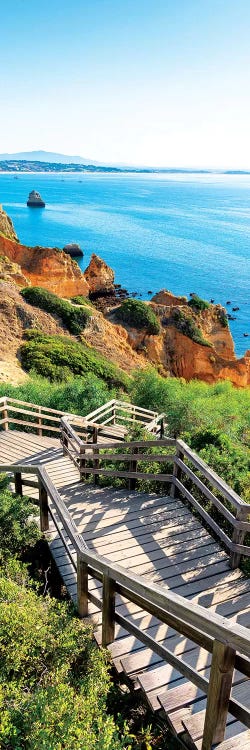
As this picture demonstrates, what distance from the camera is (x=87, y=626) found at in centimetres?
415

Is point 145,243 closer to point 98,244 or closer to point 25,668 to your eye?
point 98,244

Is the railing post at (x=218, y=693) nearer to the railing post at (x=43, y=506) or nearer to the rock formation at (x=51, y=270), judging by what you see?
the railing post at (x=43, y=506)

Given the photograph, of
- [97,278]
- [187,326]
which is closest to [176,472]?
[187,326]

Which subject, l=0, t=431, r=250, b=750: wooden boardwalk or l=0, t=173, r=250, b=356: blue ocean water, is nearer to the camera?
l=0, t=431, r=250, b=750: wooden boardwalk

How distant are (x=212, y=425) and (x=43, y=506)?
5.11 metres

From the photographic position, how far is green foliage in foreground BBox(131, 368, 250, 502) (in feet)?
24.9

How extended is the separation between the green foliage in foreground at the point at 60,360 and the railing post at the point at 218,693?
18.7 metres

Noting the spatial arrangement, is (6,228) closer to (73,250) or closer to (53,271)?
(53,271)

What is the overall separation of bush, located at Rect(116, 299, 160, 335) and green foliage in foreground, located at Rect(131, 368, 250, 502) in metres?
15.3

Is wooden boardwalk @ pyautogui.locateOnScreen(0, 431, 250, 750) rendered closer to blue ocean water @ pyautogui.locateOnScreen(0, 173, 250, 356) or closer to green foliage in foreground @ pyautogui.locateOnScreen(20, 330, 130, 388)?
green foliage in foreground @ pyautogui.locateOnScreen(20, 330, 130, 388)

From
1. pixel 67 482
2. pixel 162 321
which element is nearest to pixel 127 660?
pixel 67 482

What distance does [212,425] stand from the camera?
10328 millimetres

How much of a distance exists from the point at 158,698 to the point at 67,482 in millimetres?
5005

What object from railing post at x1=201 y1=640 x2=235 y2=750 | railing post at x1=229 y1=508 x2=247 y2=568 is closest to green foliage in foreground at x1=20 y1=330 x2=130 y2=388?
railing post at x1=229 y1=508 x2=247 y2=568
